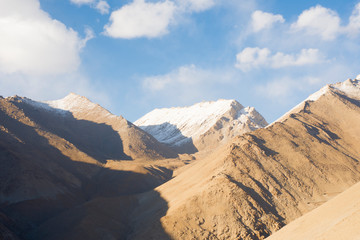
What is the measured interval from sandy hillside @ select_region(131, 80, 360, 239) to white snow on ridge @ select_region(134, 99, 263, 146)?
2844 inches

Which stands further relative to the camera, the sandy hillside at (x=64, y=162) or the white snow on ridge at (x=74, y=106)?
the white snow on ridge at (x=74, y=106)

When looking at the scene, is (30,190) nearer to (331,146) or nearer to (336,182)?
(336,182)

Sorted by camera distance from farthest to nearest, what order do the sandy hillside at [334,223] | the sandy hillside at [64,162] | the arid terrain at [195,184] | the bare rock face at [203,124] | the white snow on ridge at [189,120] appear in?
the white snow on ridge at [189,120] → the bare rock face at [203,124] → the sandy hillside at [64,162] → the arid terrain at [195,184] → the sandy hillside at [334,223]

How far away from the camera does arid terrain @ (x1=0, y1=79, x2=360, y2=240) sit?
34219 mm

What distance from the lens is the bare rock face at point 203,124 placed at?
128m

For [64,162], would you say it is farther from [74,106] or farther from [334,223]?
[74,106]

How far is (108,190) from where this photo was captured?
2467 inches

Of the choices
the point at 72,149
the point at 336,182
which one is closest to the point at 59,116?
the point at 72,149

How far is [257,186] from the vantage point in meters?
41.5

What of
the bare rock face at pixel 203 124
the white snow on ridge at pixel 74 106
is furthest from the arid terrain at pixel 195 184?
the bare rock face at pixel 203 124

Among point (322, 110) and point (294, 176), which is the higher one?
point (322, 110)

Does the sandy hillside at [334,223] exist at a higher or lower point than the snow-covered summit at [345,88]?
lower

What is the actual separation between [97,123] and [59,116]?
44.8 ft

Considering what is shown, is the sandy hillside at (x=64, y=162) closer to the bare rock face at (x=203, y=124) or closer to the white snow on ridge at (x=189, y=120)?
the bare rock face at (x=203, y=124)
